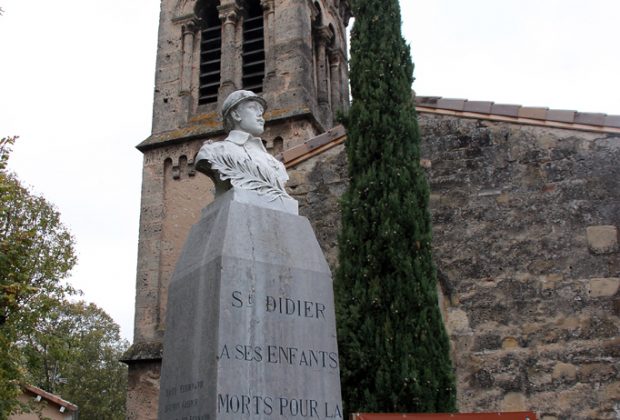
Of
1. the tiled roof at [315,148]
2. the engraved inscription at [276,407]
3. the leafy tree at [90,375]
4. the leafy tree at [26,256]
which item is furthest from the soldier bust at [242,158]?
the leafy tree at [90,375]

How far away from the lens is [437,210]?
9500mm

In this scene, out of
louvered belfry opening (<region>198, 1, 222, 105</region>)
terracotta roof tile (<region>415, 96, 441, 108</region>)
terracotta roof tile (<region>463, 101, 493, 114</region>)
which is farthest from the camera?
louvered belfry opening (<region>198, 1, 222, 105</region>)

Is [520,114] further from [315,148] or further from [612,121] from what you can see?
[315,148]

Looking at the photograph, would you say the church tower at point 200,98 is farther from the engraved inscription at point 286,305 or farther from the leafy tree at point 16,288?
the engraved inscription at point 286,305

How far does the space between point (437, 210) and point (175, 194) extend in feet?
31.4

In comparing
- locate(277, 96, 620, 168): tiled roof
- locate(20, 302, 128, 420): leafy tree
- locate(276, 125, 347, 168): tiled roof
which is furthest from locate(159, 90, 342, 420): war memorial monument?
locate(20, 302, 128, 420): leafy tree

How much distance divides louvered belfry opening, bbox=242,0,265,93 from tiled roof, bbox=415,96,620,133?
9.33 m

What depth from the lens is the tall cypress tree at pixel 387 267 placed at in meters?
6.94

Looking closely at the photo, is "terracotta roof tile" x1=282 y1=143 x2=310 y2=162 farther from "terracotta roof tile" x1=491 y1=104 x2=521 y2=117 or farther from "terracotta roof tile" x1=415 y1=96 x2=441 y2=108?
"terracotta roof tile" x1=491 y1=104 x2=521 y2=117

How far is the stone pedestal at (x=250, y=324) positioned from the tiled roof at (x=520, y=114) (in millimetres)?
5413

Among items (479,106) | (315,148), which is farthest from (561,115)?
(315,148)

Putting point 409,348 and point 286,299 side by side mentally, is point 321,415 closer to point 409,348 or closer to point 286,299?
point 286,299

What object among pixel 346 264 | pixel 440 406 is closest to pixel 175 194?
pixel 346 264

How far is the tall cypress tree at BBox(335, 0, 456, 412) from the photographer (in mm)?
6941
